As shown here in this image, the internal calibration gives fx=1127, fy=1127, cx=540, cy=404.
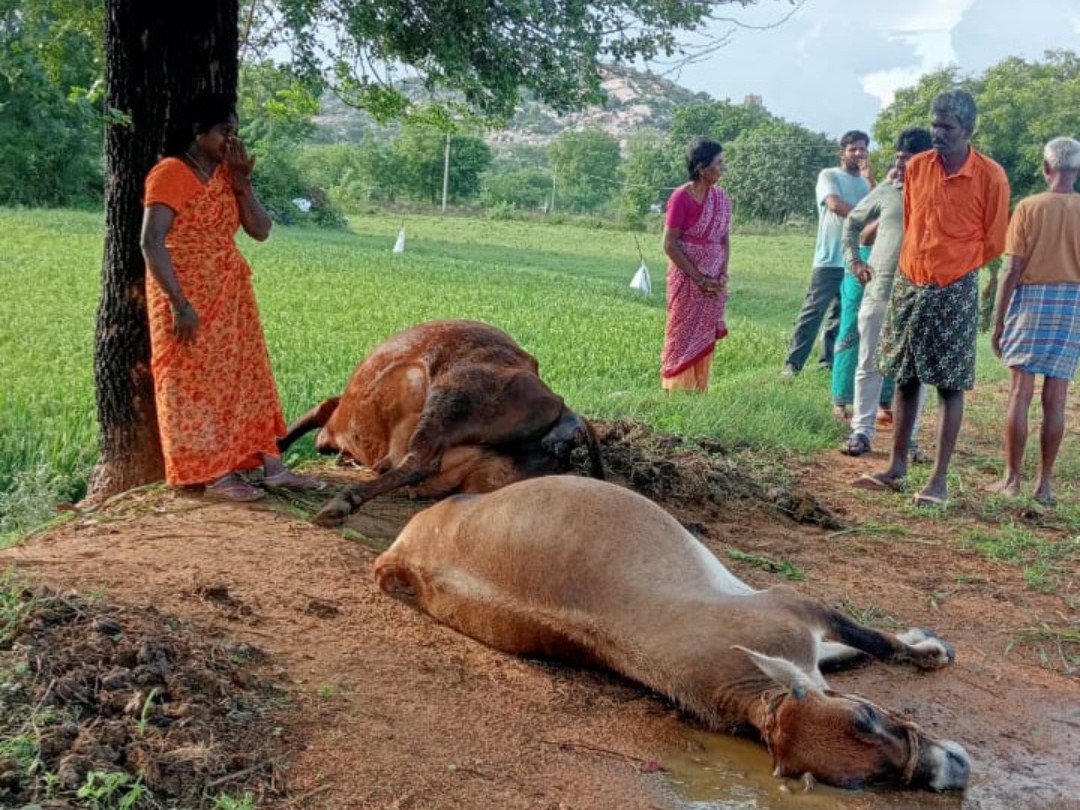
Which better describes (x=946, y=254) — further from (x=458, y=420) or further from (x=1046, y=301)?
(x=458, y=420)

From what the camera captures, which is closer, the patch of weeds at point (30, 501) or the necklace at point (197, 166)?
the necklace at point (197, 166)

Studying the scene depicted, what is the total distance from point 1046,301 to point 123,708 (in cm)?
597

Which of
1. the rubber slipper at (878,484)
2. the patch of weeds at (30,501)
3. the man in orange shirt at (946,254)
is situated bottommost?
the patch of weeds at (30,501)

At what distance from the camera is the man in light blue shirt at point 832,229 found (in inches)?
391

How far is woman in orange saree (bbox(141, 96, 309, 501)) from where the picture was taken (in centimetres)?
531

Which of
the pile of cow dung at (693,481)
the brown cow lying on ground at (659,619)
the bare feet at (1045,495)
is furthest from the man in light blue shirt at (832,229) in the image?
the brown cow lying on ground at (659,619)

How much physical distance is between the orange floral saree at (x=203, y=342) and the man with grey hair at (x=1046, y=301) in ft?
15.1

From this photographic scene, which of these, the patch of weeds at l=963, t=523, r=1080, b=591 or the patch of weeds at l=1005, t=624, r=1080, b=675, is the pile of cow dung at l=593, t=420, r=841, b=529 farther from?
the patch of weeds at l=1005, t=624, r=1080, b=675

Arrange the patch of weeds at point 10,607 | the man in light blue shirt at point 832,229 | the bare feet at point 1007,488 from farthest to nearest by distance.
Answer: the man in light blue shirt at point 832,229 → the bare feet at point 1007,488 → the patch of weeds at point 10,607

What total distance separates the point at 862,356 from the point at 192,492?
4.84m

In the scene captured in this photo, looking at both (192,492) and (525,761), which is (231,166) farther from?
(525,761)

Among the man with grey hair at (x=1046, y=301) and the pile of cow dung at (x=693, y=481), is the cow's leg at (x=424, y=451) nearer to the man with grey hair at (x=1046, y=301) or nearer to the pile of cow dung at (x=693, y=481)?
the pile of cow dung at (x=693, y=481)

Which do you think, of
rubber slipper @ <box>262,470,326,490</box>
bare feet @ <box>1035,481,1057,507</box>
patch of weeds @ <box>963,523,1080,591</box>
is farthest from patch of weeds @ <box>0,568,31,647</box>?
bare feet @ <box>1035,481,1057,507</box>

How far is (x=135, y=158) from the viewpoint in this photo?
19.0 ft
